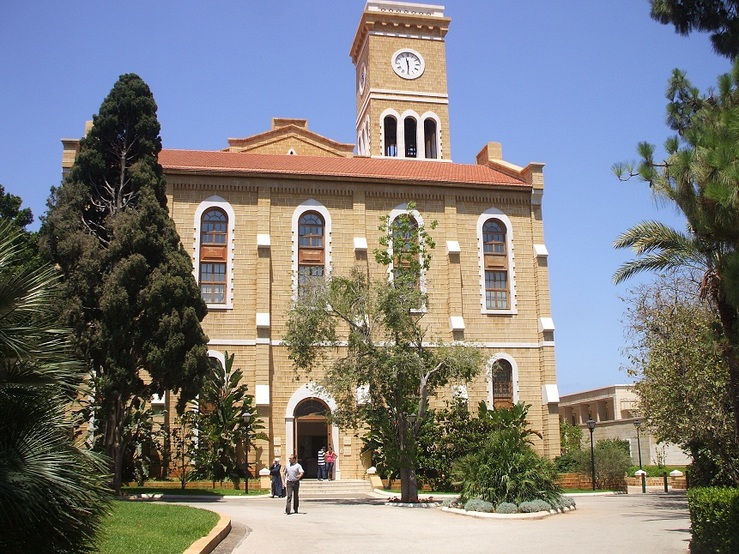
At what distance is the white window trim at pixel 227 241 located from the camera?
30.8m

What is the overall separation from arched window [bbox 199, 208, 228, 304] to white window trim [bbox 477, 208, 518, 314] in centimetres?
1039

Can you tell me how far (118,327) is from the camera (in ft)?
70.9

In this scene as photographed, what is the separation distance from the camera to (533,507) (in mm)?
18266

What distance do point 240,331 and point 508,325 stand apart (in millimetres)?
10851

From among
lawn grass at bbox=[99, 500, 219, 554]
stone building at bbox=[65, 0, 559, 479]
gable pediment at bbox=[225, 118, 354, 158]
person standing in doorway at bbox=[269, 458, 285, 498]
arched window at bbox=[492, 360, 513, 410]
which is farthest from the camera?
gable pediment at bbox=[225, 118, 354, 158]

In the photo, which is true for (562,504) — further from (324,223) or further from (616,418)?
(616,418)

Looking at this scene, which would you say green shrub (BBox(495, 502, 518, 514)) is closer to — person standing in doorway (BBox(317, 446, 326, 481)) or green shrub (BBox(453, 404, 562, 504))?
green shrub (BBox(453, 404, 562, 504))

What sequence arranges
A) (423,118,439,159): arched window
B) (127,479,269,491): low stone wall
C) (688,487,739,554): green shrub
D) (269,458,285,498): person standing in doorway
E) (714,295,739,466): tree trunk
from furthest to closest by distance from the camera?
(423,118,439,159): arched window → (127,479,269,491): low stone wall → (269,458,285,498): person standing in doorway → (714,295,739,466): tree trunk → (688,487,739,554): green shrub

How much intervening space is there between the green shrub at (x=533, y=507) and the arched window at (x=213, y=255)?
16.1m

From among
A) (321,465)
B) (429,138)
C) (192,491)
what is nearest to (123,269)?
(192,491)

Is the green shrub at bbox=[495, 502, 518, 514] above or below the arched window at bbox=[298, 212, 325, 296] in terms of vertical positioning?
below

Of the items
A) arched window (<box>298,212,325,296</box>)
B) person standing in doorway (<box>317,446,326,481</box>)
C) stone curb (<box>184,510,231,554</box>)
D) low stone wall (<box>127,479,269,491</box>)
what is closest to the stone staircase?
person standing in doorway (<box>317,446,326,481</box>)

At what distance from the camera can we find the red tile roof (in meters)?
32.2

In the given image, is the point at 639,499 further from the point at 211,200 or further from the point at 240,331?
the point at 211,200
